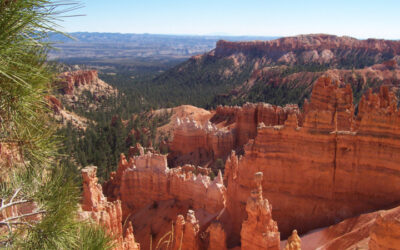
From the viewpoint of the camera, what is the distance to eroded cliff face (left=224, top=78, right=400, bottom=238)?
1323 centimetres

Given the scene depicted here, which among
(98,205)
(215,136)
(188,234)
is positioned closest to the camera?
(188,234)

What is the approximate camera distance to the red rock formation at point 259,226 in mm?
11445

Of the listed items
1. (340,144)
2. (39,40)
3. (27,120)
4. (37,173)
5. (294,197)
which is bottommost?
(294,197)

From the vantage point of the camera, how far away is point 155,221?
20.5 metres

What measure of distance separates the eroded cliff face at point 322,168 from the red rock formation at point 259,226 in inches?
133

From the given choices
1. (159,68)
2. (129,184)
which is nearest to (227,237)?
(129,184)

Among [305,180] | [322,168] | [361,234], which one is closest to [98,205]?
[305,180]

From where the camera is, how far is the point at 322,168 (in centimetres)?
1438

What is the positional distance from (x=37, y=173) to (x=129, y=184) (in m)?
17.8

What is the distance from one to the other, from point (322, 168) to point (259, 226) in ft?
14.7

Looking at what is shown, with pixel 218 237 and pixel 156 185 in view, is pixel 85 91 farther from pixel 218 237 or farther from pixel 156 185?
pixel 218 237

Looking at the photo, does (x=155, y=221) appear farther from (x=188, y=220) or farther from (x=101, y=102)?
(x=101, y=102)

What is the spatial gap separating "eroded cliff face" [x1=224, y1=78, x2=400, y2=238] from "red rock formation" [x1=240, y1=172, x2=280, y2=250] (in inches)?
133

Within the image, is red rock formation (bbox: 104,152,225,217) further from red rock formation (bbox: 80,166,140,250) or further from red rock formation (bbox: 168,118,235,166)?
red rock formation (bbox: 168,118,235,166)
